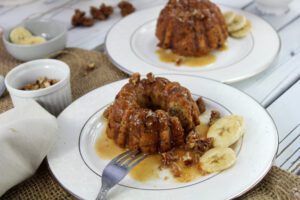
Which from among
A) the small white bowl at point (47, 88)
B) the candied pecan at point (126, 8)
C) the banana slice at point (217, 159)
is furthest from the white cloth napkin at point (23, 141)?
the candied pecan at point (126, 8)

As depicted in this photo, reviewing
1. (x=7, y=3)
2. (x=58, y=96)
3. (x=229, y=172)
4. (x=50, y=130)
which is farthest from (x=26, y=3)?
(x=229, y=172)

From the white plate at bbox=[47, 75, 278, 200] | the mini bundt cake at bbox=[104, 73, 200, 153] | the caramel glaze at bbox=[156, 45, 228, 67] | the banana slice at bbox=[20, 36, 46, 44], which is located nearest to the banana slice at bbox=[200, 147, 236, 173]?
the white plate at bbox=[47, 75, 278, 200]

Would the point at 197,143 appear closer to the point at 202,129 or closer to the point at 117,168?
the point at 202,129

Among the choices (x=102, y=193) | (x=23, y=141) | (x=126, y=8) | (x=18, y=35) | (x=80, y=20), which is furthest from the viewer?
(x=126, y=8)

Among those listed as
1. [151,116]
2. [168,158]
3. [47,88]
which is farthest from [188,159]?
[47,88]

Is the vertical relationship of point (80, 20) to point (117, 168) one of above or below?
below

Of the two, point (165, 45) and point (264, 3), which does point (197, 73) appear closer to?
point (165, 45)

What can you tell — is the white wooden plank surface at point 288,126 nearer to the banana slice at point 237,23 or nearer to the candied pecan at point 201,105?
the candied pecan at point 201,105
